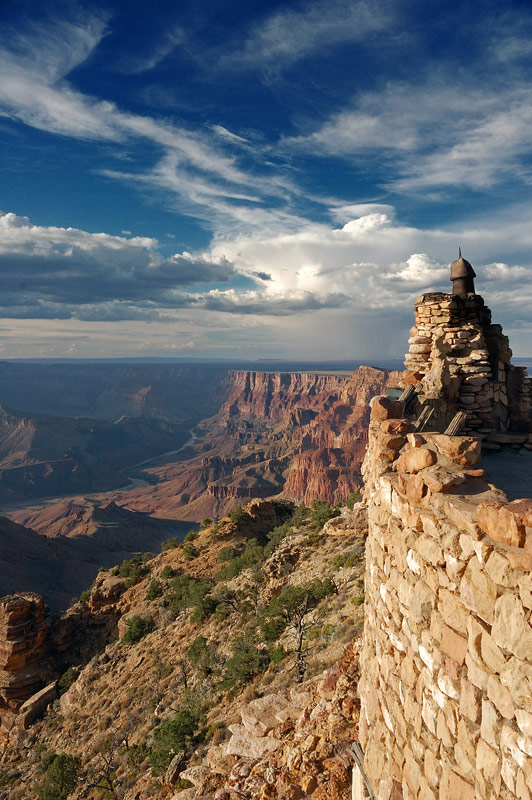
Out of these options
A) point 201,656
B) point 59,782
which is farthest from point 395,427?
point 59,782

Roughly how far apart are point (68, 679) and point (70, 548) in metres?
62.0

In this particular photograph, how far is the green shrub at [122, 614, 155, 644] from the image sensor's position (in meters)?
28.0

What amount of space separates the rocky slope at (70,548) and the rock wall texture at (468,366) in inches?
2192

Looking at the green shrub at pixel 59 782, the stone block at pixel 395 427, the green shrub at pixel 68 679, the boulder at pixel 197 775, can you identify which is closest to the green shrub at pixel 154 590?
the green shrub at pixel 68 679

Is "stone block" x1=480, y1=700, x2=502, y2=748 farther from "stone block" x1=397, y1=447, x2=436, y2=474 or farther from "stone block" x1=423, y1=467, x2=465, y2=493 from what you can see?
"stone block" x1=397, y1=447, x2=436, y2=474

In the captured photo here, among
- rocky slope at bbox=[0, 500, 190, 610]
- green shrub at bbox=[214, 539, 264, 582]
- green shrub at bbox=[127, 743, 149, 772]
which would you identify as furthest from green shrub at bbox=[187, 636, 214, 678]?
rocky slope at bbox=[0, 500, 190, 610]

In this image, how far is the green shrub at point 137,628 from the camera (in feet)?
92.0

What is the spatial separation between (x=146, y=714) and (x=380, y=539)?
69.0 feet

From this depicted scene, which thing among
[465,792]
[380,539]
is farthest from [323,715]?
[465,792]

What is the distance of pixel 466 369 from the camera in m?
8.61

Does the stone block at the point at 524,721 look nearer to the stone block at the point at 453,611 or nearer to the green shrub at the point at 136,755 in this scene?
the stone block at the point at 453,611

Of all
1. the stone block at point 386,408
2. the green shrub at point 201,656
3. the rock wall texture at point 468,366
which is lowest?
the green shrub at point 201,656

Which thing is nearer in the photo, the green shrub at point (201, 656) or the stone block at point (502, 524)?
the stone block at point (502, 524)

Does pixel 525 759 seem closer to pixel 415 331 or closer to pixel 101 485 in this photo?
pixel 415 331
